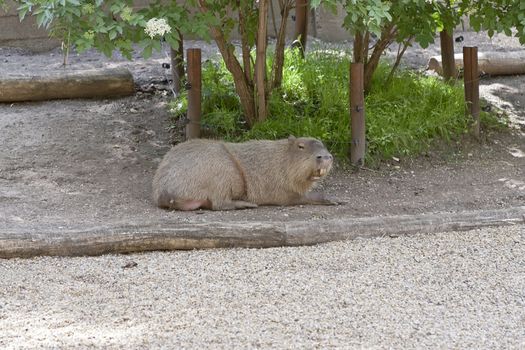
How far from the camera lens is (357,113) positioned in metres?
7.48

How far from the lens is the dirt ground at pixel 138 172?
6.36 m

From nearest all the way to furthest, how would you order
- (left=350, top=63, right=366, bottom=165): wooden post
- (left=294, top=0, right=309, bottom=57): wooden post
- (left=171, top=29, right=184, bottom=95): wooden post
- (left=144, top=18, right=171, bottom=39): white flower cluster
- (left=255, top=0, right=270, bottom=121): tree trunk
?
(left=144, top=18, right=171, bottom=39): white flower cluster → (left=255, top=0, right=270, bottom=121): tree trunk → (left=350, top=63, right=366, bottom=165): wooden post → (left=171, top=29, right=184, bottom=95): wooden post → (left=294, top=0, right=309, bottom=57): wooden post

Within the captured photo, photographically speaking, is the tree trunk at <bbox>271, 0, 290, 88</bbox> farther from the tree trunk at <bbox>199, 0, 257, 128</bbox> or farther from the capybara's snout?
the capybara's snout

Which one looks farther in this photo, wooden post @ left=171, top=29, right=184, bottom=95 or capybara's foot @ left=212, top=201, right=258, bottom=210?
wooden post @ left=171, top=29, right=184, bottom=95

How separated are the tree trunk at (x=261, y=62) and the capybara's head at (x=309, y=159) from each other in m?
1.10

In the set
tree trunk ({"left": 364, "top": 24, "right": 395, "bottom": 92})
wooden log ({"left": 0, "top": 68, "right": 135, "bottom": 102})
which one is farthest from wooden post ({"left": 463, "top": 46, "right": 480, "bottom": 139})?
wooden log ({"left": 0, "top": 68, "right": 135, "bottom": 102})

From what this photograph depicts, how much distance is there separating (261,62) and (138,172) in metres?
1.42

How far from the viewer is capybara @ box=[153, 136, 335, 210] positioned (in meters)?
6.36

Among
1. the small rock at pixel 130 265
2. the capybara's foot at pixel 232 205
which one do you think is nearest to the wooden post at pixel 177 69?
the capybara's foot at pixel 232 205

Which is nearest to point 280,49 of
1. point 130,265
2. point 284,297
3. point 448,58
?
point 448,58

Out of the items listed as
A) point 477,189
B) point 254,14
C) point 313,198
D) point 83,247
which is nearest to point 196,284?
point 83,247

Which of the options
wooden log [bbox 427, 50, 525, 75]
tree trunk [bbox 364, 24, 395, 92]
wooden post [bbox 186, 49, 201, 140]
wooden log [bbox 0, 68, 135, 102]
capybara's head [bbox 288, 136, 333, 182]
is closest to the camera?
capybara's head [bbox 288, 136, 333, 182]

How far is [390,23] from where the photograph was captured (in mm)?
7824

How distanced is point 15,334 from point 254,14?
4.40m
